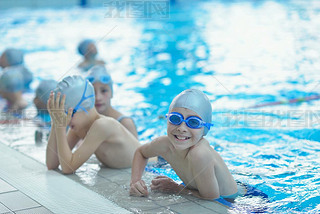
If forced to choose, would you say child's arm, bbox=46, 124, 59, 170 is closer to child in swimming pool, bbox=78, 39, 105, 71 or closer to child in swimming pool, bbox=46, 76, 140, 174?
child in swimming pool, bbox=46, 76, 140, 174

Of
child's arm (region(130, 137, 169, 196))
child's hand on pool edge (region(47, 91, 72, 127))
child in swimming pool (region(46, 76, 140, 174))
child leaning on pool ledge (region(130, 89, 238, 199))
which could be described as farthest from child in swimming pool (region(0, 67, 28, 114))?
child leaning on pool ledge (region(130, 89, 238, 199))

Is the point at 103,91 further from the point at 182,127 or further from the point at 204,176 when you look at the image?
the point at 204,176

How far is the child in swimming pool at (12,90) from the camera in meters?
7.17

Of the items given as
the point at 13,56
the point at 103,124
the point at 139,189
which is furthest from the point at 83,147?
the point at 13,56

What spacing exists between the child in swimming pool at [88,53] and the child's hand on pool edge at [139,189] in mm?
5304

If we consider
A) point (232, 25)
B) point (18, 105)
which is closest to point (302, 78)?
point (18, 105)

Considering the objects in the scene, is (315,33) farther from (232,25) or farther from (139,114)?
(139,114)

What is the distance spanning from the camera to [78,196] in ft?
11.6

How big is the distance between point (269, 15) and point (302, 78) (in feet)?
29.1

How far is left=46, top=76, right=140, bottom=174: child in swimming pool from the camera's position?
392 centimetres

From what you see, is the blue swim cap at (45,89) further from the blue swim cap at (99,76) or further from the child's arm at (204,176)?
the child's arm at (204,176)

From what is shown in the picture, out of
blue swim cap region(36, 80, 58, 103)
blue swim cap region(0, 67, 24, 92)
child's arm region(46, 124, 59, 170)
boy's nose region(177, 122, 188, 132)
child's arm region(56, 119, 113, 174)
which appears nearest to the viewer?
boy's nose region(177, 122, 188, 132)

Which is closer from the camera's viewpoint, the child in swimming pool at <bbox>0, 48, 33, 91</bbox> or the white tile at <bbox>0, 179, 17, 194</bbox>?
the white tile at <bbox>0, 179, 17, 194</bbox>

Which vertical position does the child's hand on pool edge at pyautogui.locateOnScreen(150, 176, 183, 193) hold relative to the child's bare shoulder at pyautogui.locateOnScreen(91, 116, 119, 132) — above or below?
below
